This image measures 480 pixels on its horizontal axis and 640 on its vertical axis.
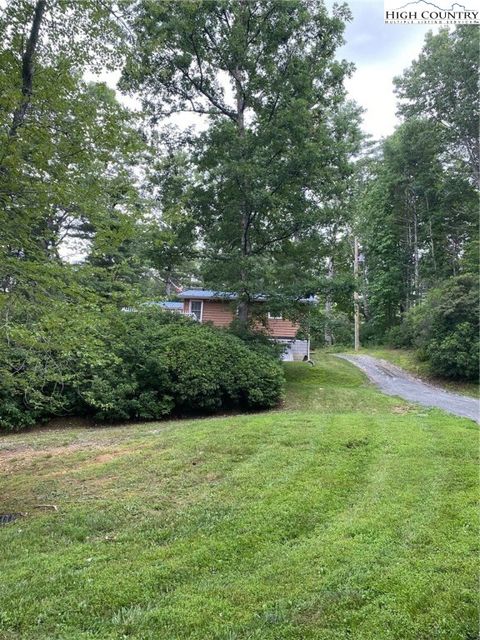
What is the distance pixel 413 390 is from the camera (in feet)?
Answer: 42.7

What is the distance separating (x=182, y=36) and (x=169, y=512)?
13.8 m

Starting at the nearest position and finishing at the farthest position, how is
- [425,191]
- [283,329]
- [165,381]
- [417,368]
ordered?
1. [165,381]
2. [417,368]
3. [283,329]
4. [425,191]

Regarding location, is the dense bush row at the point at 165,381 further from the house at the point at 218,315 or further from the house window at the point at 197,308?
the house window at the point at 197,308

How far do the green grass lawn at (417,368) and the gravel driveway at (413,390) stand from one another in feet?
1.25

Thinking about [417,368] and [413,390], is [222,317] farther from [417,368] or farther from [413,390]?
[413,390]

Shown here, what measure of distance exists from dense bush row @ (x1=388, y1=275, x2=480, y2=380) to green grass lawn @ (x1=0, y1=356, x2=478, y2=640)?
28.3ft

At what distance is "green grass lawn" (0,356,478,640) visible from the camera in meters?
2.29

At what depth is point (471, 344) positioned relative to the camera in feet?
46.2

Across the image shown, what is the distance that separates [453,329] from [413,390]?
11.5 feet

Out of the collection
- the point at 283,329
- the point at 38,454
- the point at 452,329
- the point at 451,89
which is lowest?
the point at 38,454

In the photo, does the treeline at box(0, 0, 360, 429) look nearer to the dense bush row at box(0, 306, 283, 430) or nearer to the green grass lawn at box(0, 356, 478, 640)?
the dense bush row at box(0, 306, 283, 430)

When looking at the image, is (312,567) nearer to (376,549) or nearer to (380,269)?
(376,549)

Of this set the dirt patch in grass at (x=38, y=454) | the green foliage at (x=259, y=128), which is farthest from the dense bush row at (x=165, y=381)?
the green foliage at (x=259, y=128)

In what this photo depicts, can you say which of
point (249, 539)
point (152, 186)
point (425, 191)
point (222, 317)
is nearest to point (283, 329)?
point (222, 317)
